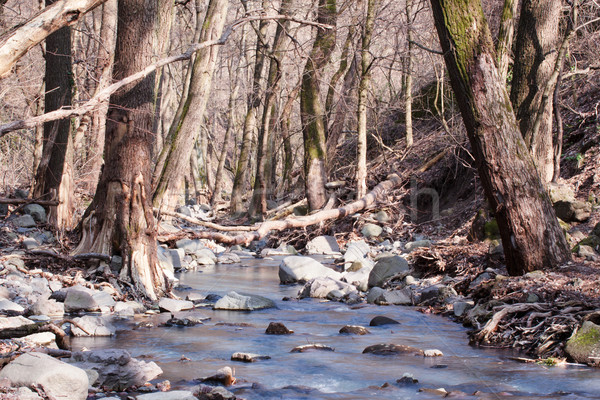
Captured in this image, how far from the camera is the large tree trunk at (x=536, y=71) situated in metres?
9.22

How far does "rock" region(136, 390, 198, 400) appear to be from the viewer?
12.2 ft

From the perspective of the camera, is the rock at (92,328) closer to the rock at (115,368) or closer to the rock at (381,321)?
the rock at (115,368)

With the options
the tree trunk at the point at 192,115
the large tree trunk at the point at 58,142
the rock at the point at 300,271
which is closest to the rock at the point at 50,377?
the rock at the point at 300,271

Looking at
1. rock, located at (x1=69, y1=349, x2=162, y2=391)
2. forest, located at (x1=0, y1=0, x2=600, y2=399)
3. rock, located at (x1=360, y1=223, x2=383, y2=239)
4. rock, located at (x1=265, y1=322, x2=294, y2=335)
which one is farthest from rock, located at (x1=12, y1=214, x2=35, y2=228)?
rock, located at (x1=69, y1=349, x2=162, y2=391)

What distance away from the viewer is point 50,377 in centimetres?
368

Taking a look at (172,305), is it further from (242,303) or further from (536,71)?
(536,71)

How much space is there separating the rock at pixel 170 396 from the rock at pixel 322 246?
9673 millimetres

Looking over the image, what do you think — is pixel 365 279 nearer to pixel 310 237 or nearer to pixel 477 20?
pixel 477 20

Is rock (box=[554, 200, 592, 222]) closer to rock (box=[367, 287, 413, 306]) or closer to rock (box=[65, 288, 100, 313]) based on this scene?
rock (box=[367, 287, 413, 306])

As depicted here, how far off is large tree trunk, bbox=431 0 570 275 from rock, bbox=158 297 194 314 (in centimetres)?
377

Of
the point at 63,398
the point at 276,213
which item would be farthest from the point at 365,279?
the point at 276,213

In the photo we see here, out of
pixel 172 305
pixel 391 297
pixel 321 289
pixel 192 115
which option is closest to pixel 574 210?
pixel 391 297

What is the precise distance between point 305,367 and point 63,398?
1895mm

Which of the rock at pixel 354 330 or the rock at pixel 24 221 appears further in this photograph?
the rock at pixel 24 221
